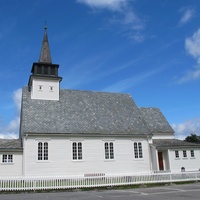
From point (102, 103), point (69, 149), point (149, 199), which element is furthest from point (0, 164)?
point (149, 199)

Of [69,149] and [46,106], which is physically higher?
[46,106]

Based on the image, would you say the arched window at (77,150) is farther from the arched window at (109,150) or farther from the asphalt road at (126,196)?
the asphalt road at (126,196)

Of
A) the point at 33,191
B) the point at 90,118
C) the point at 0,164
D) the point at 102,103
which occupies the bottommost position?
the point at 33,191

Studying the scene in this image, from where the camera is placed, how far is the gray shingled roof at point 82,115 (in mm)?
28305

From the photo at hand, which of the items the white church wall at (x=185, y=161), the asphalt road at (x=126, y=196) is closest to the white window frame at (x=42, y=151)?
the asphalt road at (x=126, y=196)

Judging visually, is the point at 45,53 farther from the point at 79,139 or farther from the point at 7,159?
the point at 7,159

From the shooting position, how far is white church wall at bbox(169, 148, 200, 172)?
30.4 meters

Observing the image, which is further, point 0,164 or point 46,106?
point 46,106

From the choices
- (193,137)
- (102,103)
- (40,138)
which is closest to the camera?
(40,138)

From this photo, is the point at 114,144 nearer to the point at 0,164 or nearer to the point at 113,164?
the point at 113,164

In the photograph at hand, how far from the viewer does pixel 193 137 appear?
62.3 meters

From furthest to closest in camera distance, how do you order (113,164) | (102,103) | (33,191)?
(102,103)
(113,164)
(33,191)

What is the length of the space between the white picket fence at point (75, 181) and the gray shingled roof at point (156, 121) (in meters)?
12.3

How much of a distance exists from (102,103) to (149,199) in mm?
21391
